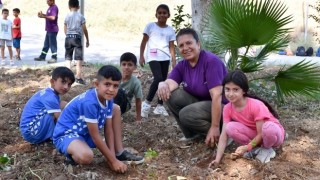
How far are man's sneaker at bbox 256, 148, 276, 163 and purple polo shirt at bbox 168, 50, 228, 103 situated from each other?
2.12 ft

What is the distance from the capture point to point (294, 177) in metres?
3.17

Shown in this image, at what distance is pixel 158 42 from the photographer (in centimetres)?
560

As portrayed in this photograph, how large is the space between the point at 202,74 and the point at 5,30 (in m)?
6.85

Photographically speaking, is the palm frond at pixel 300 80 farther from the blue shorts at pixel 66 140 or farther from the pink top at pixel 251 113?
the blue shorts at pixel 66 140

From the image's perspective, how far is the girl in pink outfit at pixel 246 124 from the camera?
329cm

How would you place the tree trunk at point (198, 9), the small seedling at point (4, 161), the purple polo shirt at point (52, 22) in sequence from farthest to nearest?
the purple polo shirt at point (52, 22), the tree trunk at point (198, 9), the small seedling at point (4, 161)

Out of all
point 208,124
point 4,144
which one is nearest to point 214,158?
point 208,124

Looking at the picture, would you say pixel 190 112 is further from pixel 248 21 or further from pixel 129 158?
pixel 248 21

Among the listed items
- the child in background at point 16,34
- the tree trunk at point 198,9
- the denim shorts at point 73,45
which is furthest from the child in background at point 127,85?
the child in background at point 16,34

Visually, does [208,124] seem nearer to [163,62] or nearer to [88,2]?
[163,62]

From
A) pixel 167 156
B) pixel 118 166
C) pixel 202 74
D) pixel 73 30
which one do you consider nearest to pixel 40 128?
pixel 118 166

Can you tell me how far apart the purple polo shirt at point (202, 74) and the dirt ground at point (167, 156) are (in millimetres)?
497

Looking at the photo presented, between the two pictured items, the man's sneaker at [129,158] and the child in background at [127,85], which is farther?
the child in background at [127,85]

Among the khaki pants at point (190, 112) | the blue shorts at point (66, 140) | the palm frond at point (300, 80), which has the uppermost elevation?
the palm frond at point (300, 80)
